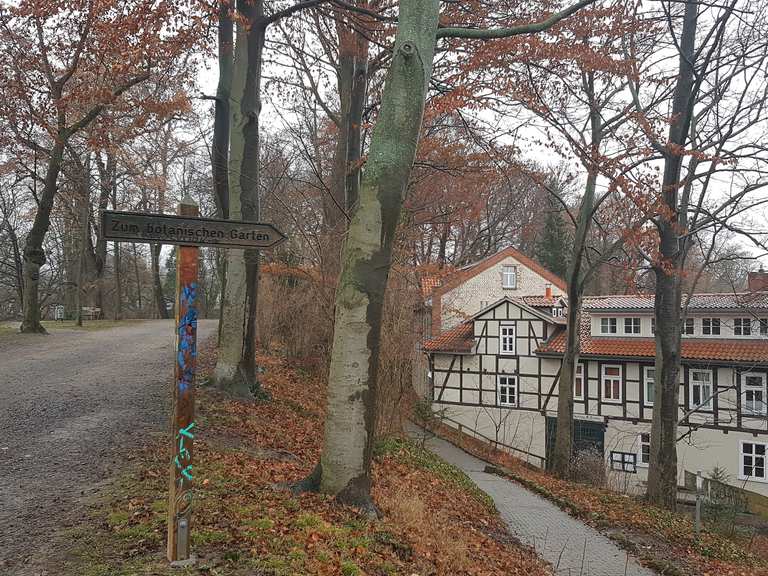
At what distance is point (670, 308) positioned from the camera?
1287cm

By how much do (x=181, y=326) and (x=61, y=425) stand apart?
4.51 metres

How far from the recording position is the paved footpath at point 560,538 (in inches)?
308

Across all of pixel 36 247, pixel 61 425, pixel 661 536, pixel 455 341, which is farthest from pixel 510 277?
pixel 61 425

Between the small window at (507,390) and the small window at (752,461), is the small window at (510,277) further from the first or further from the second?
the small window at (752,461)

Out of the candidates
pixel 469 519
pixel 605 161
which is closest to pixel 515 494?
pixel 469 519

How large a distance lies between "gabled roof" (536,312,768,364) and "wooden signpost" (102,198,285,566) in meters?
21.5

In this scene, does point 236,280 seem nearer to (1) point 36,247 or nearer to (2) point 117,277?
(1) point 36,247

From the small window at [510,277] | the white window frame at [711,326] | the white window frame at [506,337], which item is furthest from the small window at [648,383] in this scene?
the small window at [510,277]

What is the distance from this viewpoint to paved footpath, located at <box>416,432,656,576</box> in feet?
25.6

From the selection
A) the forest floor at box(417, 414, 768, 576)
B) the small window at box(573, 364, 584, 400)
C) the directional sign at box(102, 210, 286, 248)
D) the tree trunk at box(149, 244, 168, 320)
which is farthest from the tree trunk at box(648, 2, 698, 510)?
the tree trunk at box(149, 244, 168, 320)

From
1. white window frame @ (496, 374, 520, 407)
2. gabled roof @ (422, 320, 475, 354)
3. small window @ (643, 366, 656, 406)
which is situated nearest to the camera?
small window @ (643, 366, 656, 406)

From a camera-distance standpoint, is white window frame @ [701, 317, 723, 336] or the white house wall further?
white window frame @ [701, 317, 723, 336]

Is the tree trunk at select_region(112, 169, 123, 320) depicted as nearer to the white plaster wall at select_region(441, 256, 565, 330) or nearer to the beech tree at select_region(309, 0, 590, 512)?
the white plaster wall at select_region(441, 256, 565, 330)

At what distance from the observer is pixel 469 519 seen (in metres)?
8.28
